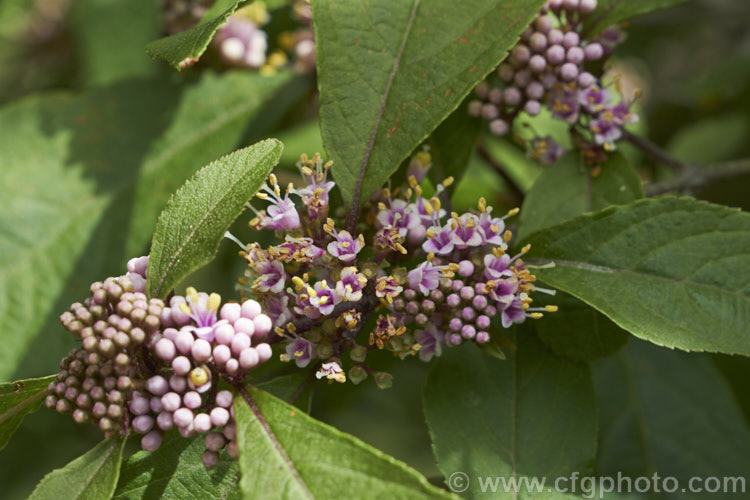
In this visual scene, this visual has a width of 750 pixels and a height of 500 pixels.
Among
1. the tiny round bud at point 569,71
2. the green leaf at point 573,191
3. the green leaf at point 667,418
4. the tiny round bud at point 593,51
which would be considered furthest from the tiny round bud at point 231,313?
the green leaf at point 667,418

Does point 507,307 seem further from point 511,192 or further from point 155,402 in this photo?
point 511,192

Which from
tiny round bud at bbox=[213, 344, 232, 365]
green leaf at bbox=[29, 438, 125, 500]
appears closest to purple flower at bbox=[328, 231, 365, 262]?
tiny round bud at bbox=[213, 344, 232, 365]

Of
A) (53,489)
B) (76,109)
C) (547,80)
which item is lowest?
(53,489)

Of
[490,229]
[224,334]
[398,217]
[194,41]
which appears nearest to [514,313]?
[490,229]

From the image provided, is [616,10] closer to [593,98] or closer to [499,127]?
[593,98]

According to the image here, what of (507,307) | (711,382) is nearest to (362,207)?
(507,307)

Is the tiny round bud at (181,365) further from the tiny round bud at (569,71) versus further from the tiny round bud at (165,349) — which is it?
the tiny round bud at (569,71)

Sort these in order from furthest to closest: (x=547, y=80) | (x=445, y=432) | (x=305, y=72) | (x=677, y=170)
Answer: (x=305, y=72), (x=677, y=170), (x=547, y=80), (x=445, y=432)
